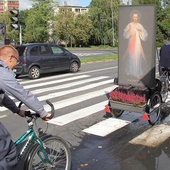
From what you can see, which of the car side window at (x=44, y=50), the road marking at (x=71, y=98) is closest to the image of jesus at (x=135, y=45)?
the road marking at (x=71, y=98)

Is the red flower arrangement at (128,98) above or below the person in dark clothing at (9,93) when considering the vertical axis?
below

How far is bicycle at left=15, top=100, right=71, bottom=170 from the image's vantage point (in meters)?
3.35

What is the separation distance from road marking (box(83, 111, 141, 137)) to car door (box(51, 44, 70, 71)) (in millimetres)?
8340

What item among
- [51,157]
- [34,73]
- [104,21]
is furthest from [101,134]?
[104,21]

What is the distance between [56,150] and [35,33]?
194 feet

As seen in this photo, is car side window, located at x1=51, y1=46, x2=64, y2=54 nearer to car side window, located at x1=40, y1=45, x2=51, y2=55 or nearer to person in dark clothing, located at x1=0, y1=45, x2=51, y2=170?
car side window, located at x1=40, y1=45, x2=51, y2=55

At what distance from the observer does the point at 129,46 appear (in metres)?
6.71

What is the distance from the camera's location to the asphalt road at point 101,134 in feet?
15.1

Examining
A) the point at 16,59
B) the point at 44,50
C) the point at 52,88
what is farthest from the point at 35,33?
the point at 16,59

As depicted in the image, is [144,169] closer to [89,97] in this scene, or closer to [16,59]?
[16,59]

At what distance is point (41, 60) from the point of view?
14.3m

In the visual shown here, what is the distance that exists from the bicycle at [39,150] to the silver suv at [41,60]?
10.3 meters

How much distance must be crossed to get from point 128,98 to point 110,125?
0.70 m

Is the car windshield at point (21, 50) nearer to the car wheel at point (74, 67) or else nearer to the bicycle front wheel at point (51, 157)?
the car wheel at point (74, 67)
